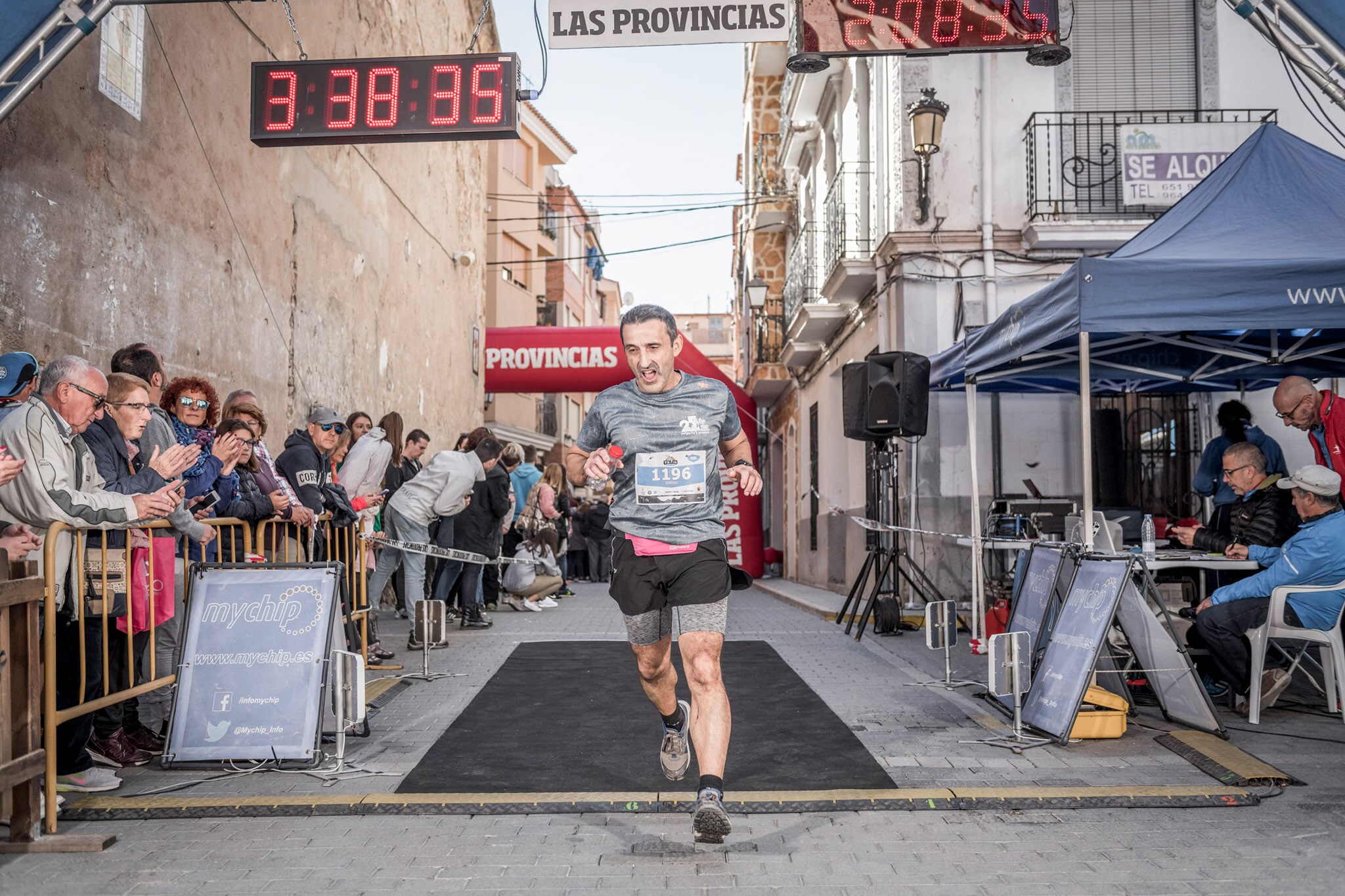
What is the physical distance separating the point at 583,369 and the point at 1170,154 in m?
10.8

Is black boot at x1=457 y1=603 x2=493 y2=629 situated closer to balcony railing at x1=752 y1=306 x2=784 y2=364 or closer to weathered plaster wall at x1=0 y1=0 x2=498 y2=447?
weathered plaster wall at x1=0 y1=0 x2=498 y2=447

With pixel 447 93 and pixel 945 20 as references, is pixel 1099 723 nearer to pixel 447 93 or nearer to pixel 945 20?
pixel 945 20

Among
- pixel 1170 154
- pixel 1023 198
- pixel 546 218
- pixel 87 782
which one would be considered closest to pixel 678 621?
pixel 87 782

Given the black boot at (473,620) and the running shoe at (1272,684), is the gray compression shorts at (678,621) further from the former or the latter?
the black boot at (473,620)

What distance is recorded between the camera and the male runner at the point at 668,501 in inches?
173

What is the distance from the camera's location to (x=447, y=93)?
815cm

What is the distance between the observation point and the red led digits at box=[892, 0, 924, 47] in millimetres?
7203

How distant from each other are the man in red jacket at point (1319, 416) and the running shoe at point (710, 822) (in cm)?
507

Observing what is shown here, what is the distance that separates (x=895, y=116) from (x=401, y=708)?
934 centimetres

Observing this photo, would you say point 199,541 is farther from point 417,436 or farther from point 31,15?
point 417,436

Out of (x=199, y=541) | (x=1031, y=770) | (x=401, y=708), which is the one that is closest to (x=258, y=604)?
(x=199, y=541)

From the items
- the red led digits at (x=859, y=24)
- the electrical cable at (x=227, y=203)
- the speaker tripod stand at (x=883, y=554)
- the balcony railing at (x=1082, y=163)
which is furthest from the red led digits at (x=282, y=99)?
the balcony railing at (x=1082, y=163)

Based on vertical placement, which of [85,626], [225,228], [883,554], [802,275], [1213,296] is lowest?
[883,554]

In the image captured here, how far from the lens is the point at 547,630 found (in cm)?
1194
